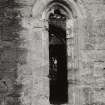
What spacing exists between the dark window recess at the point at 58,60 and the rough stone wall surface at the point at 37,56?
0.44 m

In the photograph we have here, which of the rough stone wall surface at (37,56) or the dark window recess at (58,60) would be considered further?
the dark window recess at (58,60)

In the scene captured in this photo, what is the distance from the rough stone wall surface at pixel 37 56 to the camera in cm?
718

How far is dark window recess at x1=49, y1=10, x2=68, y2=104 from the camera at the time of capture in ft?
25.1

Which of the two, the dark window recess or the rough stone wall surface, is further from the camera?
the dark window recess

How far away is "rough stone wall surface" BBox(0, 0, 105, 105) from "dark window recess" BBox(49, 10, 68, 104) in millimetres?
436

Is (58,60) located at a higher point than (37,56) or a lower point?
lower

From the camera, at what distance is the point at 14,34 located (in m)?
7.21

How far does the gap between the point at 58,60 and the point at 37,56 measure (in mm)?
1448

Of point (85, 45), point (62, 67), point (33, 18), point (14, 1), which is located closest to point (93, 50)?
point (85, 45)

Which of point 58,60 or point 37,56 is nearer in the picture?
point 37,56

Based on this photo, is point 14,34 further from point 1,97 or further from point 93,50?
point 93,50

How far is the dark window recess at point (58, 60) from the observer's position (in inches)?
301

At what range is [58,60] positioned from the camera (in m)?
8.59

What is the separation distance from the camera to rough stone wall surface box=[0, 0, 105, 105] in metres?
7.18
